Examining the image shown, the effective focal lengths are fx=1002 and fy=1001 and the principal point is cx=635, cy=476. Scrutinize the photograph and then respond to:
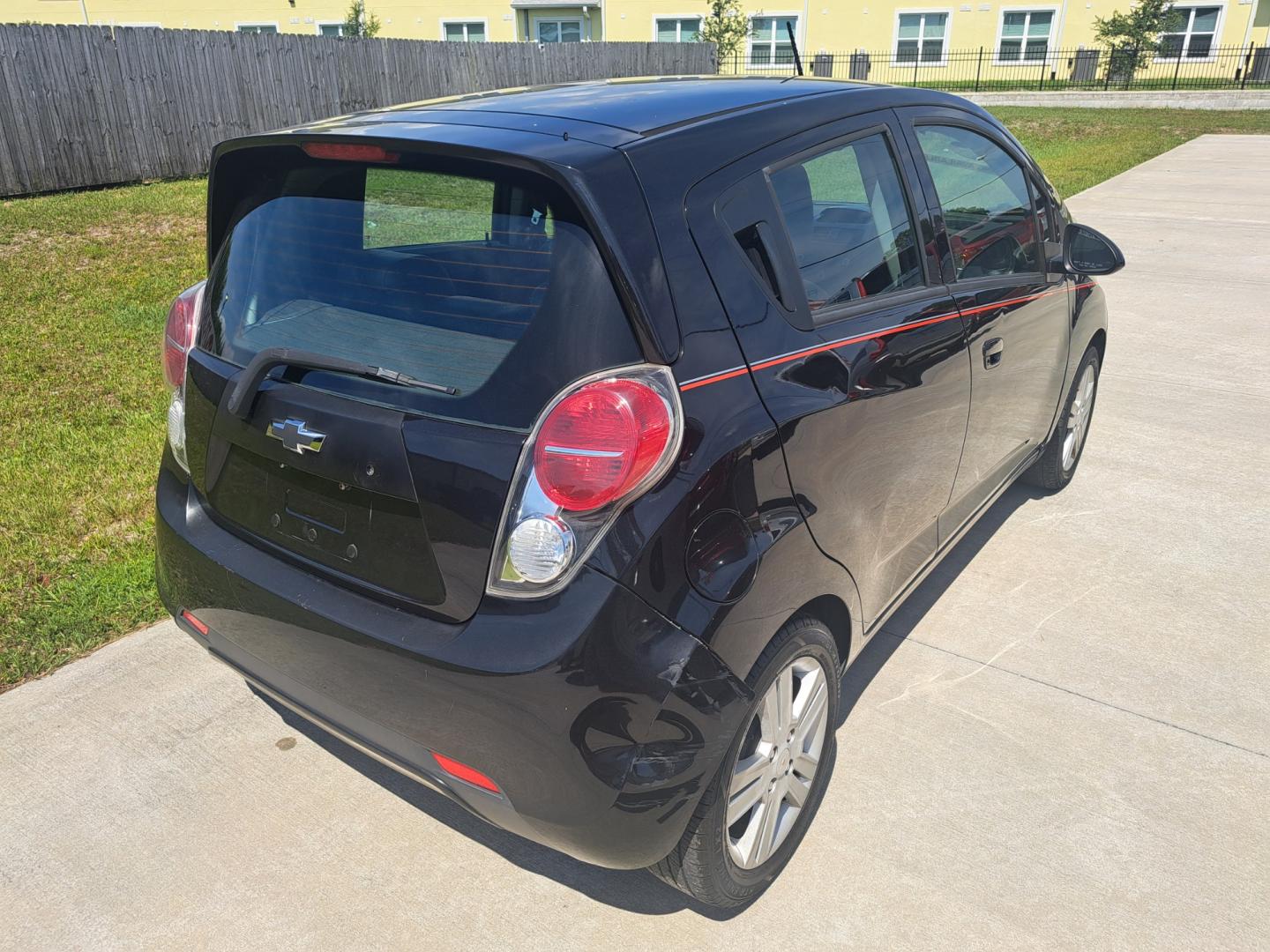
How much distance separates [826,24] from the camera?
3678 cm

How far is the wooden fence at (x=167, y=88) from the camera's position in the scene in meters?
11.8

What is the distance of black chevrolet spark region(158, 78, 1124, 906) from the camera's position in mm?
1921

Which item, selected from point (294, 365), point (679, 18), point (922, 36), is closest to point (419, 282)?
point (294, 365)

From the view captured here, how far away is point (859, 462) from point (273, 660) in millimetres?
1490

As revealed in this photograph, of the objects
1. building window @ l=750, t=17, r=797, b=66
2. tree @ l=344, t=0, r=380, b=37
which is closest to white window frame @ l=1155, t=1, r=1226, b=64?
building window @ l=750, t=17, r=797, b=66

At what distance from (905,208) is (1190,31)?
3787 centimetres

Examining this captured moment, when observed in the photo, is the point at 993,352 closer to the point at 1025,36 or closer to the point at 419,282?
the point at 419,282

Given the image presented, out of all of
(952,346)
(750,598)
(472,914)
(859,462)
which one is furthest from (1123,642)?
(472,914)

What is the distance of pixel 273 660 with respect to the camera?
2.33 m

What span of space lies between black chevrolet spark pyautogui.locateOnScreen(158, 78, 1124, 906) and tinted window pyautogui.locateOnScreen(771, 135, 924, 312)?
1 cm

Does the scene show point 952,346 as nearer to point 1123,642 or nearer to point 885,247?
point 885,247

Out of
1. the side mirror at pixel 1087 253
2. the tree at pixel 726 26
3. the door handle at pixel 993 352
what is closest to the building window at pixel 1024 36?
the tree at pixel 726 26

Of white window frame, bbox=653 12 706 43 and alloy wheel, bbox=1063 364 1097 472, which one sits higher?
white window frame, bbox=653 12 706 43

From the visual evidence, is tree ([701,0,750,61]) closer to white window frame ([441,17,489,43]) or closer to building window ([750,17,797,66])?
building window ([750,17,797,66])
